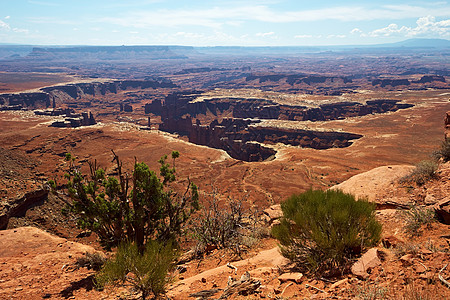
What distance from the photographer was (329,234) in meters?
6.72

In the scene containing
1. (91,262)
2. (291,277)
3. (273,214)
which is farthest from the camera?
(273,214)

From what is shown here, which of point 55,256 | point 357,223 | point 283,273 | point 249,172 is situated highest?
point 357,223

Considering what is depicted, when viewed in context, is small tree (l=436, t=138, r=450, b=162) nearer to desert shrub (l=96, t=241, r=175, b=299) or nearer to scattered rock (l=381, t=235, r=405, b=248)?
scattered rock (l=381, t=235, r=405, b=248)

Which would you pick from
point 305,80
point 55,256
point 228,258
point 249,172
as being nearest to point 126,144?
point 249,172

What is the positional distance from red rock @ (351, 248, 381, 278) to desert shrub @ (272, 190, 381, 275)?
0.31 metres

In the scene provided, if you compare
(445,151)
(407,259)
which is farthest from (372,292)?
(445,151)

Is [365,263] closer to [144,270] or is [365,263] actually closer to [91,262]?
[144,270]

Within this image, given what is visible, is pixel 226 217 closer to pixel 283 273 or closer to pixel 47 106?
pixel 283 273

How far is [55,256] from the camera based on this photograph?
1122 cm

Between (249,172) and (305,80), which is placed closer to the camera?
(249,172)

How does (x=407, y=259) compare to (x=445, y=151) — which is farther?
(x=445, y=151)

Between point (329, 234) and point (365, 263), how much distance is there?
1.12m

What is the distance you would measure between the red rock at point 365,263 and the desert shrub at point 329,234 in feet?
1.01

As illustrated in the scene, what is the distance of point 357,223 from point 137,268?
17.6 feet
